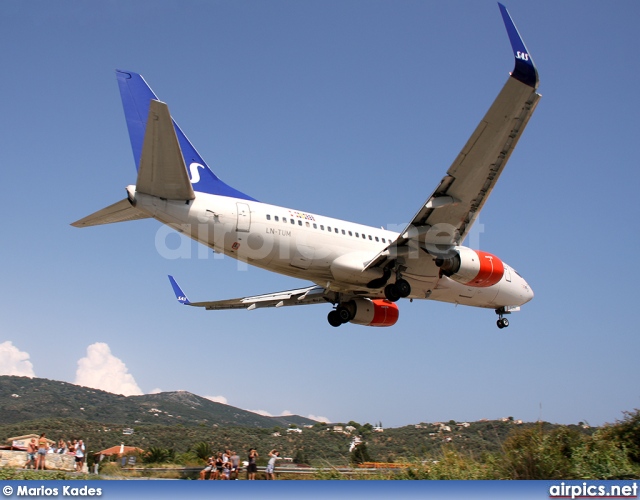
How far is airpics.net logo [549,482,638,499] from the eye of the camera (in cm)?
1184

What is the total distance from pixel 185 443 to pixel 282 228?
1891cm

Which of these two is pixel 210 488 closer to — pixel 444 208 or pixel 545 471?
pixel 545 471

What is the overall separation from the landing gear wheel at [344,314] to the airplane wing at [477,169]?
16.0 feet

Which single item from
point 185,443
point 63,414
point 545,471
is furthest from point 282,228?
point 63,414

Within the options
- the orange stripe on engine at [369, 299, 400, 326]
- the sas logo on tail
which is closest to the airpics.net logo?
the sas logo on tail

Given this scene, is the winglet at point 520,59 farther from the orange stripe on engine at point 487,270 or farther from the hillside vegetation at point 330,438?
the hillside vegetation at point 330,438

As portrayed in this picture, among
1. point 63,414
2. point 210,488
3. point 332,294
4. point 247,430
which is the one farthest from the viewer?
point 63,414

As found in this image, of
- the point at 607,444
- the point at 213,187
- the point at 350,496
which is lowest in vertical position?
the point at 350,496

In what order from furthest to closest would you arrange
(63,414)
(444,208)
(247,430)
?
(63,414)
(247,430)
(444,208)

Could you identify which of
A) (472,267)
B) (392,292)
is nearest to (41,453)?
(392,292)

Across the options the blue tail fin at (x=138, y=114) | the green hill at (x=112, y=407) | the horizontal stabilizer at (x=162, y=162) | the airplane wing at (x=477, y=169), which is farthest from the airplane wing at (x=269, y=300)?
the green hill at (x=112, y=407)

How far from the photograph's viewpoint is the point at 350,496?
11.7 metres

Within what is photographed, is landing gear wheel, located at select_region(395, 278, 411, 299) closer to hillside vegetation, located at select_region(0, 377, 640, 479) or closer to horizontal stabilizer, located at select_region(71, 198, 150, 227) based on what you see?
hillside vegetation, located at select_region(0, 377, 640, 479)

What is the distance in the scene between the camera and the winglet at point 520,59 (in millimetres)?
16469
